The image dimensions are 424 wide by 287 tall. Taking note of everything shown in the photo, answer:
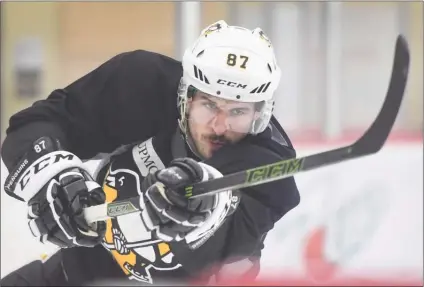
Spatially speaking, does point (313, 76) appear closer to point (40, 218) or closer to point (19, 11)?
point (19, 11)

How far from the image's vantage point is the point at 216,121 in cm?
116

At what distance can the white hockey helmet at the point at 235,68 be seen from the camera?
44.2 inches

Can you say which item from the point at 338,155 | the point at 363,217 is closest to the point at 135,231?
the point at 338,155

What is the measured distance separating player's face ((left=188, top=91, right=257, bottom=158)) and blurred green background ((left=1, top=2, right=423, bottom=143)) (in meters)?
0.72

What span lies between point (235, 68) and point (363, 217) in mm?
1490

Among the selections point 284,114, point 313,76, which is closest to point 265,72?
point 284,114

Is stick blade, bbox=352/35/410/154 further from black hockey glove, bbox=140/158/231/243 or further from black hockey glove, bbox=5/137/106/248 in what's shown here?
black hockey glove, bbox=5/137/106/248

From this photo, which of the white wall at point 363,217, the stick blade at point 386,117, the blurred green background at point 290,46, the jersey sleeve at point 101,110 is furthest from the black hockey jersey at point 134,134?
the white wall at point 363,217

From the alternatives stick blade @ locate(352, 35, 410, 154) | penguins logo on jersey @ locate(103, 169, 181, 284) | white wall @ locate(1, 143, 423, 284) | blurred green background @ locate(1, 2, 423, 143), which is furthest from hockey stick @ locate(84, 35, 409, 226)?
white wall @ locate(1, 143, 423, 284)

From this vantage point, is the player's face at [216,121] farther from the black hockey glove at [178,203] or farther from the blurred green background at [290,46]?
the blurred green background at [290,46]

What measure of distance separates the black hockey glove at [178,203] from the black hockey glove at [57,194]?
14 centimetres

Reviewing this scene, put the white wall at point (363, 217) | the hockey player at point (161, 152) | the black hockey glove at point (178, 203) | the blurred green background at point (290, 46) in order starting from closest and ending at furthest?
the black hockey glove at point (178, 203) < the hockey player at point (161, 152) < the blurred green background at point (290, 46) < the white wall at point (363, 217)

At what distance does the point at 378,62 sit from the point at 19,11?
1.17 meters

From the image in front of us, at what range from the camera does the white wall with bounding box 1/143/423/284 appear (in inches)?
95.9
